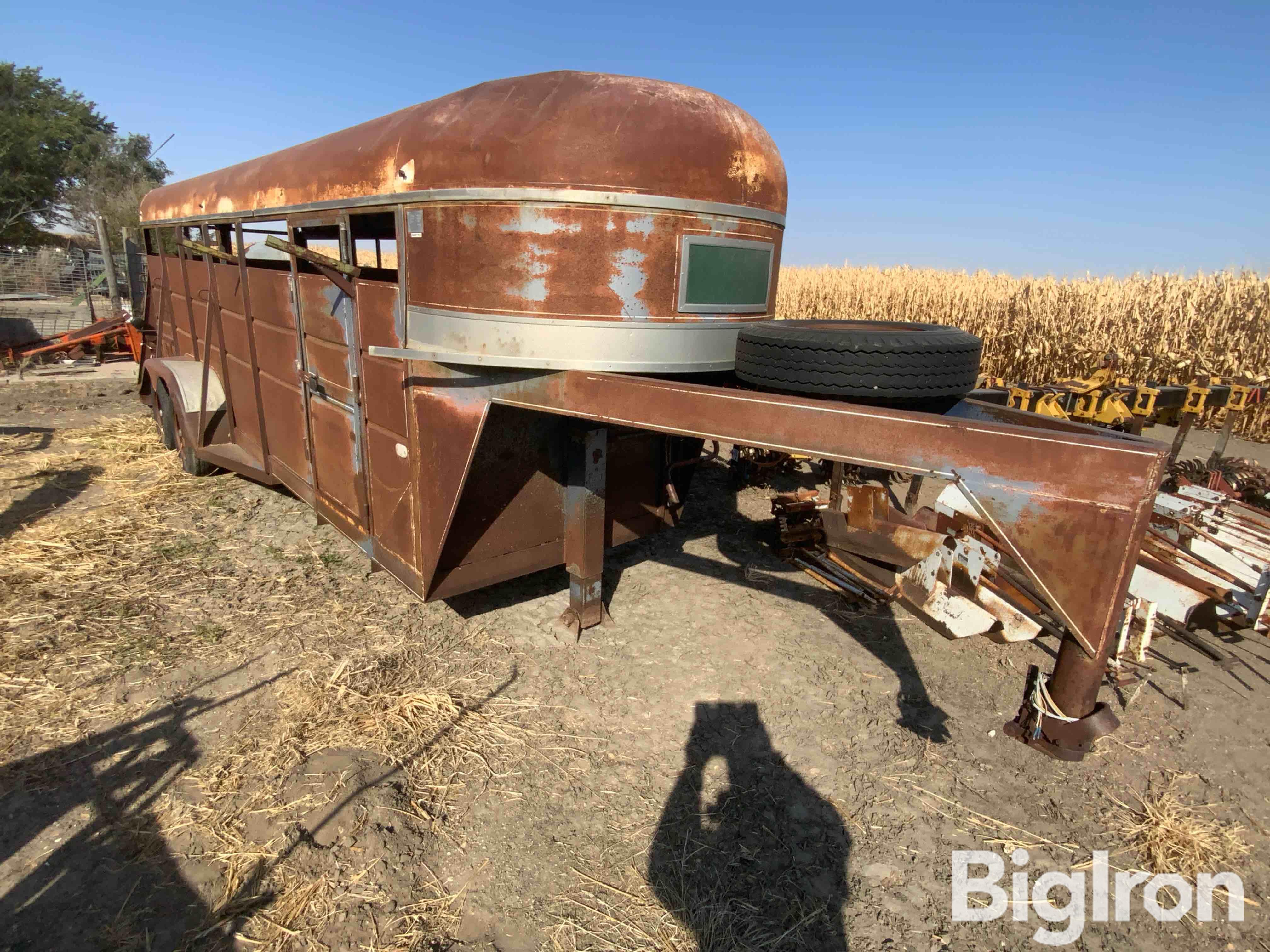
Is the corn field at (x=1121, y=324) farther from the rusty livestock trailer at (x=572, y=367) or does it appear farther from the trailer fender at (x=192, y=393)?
the trailer fender at (x=192, y=393)

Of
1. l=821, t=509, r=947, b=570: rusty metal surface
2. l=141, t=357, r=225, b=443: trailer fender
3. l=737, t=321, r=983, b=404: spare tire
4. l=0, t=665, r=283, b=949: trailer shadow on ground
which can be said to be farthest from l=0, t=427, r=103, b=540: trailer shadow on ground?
l=821, t=509, r=947, b=570: rusty metal surface

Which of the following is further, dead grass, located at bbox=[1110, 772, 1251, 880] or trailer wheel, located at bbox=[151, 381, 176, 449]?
trailer wheel, located at bbox=[151, 381, 176, 449]

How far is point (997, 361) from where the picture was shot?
1232 cm

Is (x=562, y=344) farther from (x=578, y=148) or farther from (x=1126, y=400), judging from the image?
(x=1126, y=400)

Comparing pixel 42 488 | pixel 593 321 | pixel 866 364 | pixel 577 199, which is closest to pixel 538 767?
pixel 593 321

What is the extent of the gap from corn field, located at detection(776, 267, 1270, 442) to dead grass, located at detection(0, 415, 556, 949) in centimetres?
816

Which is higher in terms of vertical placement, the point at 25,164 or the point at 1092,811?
the point at 25,164

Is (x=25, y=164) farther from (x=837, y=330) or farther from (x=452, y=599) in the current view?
(x=837, y=330)

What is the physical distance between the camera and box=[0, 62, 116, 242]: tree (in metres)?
28.8

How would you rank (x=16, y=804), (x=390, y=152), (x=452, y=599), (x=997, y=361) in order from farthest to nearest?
(x=997, y=361) → (x=452, y=599) → (x=390, y=152) → (x=16, y=804)

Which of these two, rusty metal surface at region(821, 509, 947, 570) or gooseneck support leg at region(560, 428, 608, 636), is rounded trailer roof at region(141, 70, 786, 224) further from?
rusty metal surface at region(821, 509, 947, 570)

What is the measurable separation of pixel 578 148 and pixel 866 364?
1.58m

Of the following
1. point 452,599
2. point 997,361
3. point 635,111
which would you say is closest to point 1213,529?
point 635,111

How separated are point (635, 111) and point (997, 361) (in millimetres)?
11675
